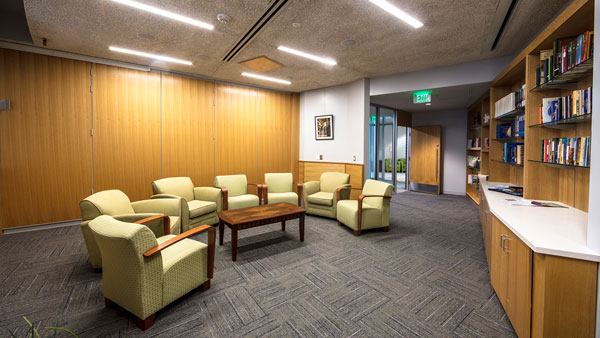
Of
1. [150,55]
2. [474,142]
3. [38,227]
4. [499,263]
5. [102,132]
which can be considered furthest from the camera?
[474,142]

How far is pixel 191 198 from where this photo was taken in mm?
4859

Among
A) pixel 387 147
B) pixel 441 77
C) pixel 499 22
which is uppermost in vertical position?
pixel 499 22

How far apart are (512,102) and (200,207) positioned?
4.97 metres

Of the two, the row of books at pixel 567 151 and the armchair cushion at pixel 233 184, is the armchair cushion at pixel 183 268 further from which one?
the row of books at pixel 567 151

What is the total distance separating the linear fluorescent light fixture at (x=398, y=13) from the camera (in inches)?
116

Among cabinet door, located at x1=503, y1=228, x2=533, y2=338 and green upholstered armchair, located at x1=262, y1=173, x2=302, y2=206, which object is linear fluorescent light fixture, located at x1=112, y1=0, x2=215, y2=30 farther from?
cabinet door, located at x1=503, y1=228, x2=533, y2=338

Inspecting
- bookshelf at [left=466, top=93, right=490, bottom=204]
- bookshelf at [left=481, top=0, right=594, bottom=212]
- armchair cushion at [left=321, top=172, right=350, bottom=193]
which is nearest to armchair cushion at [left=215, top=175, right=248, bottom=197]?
armchair cushion at [left=321, top=172, right=350, bottom=193]

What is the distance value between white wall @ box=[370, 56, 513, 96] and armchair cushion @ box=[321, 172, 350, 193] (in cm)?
219

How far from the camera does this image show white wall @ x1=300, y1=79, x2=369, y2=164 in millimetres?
6115

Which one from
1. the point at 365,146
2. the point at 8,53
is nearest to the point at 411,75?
the point at 365,146

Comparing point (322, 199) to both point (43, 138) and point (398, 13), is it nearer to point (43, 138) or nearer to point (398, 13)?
point (398, 13)

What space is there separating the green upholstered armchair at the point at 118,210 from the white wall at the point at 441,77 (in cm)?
491

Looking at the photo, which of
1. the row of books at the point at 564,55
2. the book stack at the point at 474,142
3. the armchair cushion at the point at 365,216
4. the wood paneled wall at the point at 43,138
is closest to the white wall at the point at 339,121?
the armchair cushion at the point at 365,216

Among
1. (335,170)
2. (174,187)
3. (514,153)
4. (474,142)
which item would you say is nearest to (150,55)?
(174,187)
